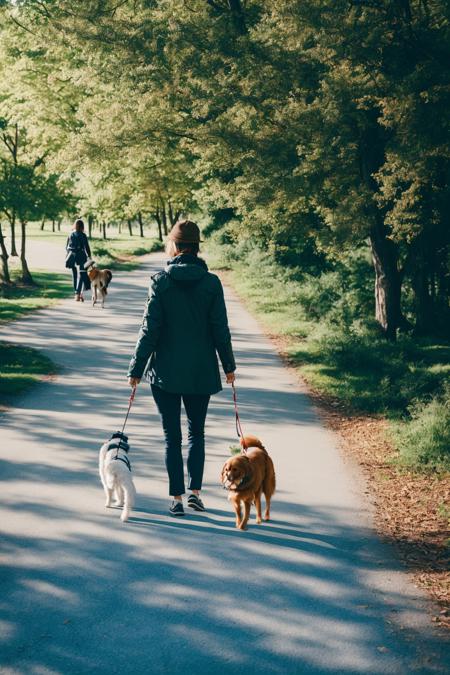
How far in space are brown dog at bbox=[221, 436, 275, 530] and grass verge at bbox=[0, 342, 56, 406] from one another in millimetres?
4560

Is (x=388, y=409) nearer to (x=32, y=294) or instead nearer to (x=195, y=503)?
(x=195, y=503)

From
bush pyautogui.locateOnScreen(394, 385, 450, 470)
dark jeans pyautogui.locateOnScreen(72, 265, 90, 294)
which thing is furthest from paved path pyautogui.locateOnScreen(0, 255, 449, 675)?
dark jeans pyautogui.locateOnScreen(72, 265, 90, 294)

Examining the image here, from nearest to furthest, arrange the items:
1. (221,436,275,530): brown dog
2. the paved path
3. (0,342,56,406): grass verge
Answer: the paved path < (221,436,275,530): brown dog < (0,342,56,406): grass verge

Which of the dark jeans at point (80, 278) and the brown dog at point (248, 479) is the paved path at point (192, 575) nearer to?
the brown dog at point (248, 479)

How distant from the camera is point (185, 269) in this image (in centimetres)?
502

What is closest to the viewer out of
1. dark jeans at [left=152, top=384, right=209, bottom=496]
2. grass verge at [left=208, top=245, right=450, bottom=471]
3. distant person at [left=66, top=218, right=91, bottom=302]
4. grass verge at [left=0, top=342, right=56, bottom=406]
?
dark jeans at [left=152, top=384, right=209, bottom=496]

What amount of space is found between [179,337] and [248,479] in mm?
1199

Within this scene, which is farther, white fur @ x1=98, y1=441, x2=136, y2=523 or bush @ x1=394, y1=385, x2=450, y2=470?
bush @ x1=394, y1=385, x2=450, y2=470

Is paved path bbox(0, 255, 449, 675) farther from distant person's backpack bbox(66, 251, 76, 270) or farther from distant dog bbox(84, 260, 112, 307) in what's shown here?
distant person's backpack bbox(66, 251, 76, 270)

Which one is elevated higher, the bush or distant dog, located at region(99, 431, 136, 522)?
distant dog, located at region(99, 431, 136, 522)

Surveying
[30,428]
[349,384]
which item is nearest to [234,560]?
[30,428]

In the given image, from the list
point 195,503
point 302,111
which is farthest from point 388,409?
point 302,111

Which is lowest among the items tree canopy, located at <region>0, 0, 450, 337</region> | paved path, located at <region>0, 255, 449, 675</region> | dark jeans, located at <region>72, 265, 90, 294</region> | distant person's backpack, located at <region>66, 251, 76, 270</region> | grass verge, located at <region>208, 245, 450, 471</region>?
paved path, located at <region>0, 255, 449, 675</region>

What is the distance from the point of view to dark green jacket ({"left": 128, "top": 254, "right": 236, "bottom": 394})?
5043 millimetres
